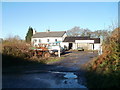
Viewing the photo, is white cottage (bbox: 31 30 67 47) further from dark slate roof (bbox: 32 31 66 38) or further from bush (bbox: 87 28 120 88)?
bush (bbox: 87 28 120 88)

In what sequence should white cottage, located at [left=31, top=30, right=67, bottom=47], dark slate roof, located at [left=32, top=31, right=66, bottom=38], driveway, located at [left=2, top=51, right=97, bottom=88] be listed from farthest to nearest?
dark slate roof, located at [left=32, top=31, right=66, bottom=38]
white cottage, located at [left=31, top=30, right=67, bottom=47]
driveway, located at [left=2, top=51, right=97, bottom=88]

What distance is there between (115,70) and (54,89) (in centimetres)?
272

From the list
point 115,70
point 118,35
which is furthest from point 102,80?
point 118,35

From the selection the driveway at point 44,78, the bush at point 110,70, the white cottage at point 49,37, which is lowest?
the driveway at point 44,78

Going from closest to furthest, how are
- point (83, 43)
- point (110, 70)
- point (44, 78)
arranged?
point (110, 70)
point (44, 78)
point (83, 43)

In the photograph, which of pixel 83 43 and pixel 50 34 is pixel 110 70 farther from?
pixel 50 34

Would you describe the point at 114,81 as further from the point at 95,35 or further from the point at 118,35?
the point at 95,35

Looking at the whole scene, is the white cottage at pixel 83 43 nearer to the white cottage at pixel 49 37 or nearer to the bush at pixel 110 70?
the white cottage at pixel 49 37

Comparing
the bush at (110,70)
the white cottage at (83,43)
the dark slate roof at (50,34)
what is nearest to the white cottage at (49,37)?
the dark slate roof at (50,34)

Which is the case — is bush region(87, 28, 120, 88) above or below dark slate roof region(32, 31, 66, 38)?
below

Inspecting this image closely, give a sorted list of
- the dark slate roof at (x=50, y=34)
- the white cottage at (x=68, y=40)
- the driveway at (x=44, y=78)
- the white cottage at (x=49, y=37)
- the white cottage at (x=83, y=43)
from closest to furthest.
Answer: the driveway at (x=44, y=78) < the white cottage at (x=83, y=43) < the white cottage at (x=68, y=40) < the white cottage at (x=49, y=37) < the dark slate roof at (x=50, y=34)

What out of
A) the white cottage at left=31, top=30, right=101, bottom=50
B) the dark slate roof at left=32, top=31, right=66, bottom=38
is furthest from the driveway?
the dark slate roof at left=32, top=31, right=66, bottom=38

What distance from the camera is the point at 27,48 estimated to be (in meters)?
17.1

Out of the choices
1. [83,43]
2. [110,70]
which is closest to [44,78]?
[110,70]
